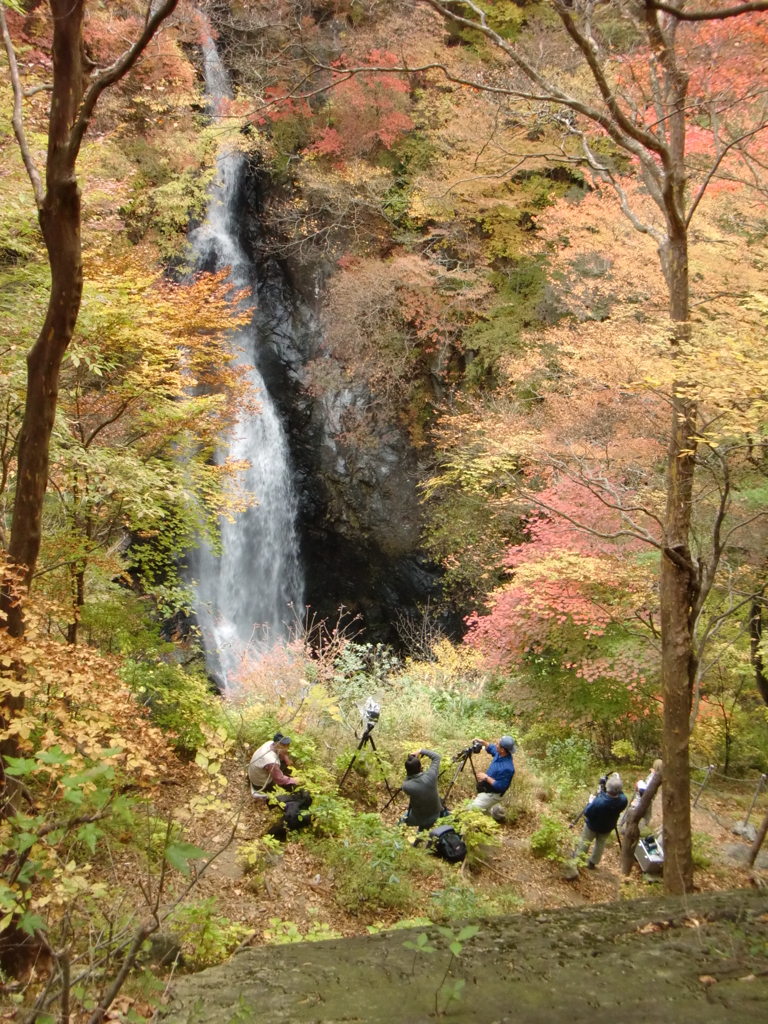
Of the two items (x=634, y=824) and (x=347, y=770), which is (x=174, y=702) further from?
(x=634, y=824)

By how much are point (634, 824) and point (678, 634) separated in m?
2.32

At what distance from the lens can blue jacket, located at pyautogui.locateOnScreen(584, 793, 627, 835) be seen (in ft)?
19.8

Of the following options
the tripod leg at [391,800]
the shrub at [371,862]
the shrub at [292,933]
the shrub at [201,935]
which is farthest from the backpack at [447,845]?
the shrub at [201,935]

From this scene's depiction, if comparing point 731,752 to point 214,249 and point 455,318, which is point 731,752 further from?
point 214,249

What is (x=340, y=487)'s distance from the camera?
55.1ft

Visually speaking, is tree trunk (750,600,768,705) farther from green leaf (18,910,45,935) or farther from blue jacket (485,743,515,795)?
green leaf (18,910,45,935)

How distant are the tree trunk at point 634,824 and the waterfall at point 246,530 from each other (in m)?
9.81

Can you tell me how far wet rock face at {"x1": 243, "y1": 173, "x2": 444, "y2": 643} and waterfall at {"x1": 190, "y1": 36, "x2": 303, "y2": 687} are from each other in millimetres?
398

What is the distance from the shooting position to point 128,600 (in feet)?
26.9

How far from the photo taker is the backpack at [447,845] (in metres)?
5.67

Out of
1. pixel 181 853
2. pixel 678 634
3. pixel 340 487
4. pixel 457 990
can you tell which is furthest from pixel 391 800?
pixel 340 487

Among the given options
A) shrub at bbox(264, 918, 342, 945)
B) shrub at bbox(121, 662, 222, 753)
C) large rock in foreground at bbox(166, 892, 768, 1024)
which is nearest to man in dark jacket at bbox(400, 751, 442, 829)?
shrub at bbox(264, 918, 342, 945)

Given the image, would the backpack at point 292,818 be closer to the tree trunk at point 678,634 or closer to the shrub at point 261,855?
the shrub at point 261,855

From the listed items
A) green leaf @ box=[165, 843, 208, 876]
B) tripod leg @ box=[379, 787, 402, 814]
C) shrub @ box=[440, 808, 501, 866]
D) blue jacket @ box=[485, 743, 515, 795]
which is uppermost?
green leaf @ box=[165, 843, 208, 876]
